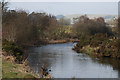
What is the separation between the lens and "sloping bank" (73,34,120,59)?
1213 inches

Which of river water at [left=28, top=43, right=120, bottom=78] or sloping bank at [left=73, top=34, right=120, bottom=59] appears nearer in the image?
river water at [left=28, top=43, right=120, bottom=78]

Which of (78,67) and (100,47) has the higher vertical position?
(100,47)

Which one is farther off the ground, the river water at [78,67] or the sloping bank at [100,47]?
the sloping bank at [100,47]

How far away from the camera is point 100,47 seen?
32.7 meters

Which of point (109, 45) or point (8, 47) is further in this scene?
point (109, 45)

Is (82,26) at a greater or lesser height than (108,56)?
greater

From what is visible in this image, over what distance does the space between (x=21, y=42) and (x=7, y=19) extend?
4000 mm

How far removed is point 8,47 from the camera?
23.7 m

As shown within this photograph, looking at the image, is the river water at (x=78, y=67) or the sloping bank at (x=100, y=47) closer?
the river water at (x=78, y=67)

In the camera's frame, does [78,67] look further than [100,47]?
No

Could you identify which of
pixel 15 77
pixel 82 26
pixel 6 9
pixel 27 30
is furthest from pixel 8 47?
pixel 82 26

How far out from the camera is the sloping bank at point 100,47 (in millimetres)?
30812

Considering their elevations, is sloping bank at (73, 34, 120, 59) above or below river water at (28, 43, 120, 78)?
above

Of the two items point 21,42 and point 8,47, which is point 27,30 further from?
point 8,47
